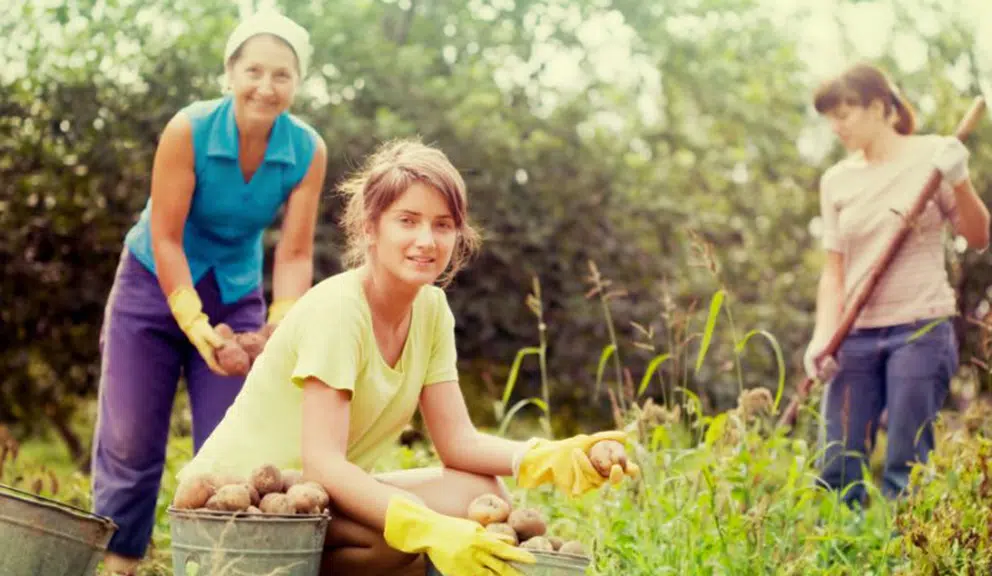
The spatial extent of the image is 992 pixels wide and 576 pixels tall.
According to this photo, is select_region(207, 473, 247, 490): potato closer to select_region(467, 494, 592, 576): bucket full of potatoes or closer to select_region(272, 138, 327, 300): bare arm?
select_region(467, 494, 592, 576): bucket full of potatoes

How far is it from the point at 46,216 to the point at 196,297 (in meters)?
2.51

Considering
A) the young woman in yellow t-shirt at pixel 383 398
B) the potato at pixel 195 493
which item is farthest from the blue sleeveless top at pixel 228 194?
the potato at pixel 195 493

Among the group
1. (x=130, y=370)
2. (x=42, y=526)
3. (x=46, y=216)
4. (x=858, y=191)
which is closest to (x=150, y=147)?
(x=46, y=216)

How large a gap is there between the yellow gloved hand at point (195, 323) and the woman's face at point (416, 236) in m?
Answer: 0.80

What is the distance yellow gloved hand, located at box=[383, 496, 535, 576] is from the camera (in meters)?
2.41

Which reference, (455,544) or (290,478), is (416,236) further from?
(455,544)

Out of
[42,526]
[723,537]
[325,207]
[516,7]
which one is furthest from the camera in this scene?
[516,7]

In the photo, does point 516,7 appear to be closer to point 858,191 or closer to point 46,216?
point 46,216

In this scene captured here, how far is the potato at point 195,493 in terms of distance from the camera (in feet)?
8.29

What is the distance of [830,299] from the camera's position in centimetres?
430

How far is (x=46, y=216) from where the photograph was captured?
566 centimetres

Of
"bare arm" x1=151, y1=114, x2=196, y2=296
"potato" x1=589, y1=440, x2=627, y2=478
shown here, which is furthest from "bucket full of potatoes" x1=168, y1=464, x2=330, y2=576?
"bare arm" x1=151, y1=114, x2=196, y2=296

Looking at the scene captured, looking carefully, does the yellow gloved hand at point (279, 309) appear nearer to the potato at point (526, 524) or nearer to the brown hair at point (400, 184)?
the brown hair at point (400, 184)

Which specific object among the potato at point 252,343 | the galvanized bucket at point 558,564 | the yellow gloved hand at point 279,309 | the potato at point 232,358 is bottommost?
the galvanized bucket at point 558,564
